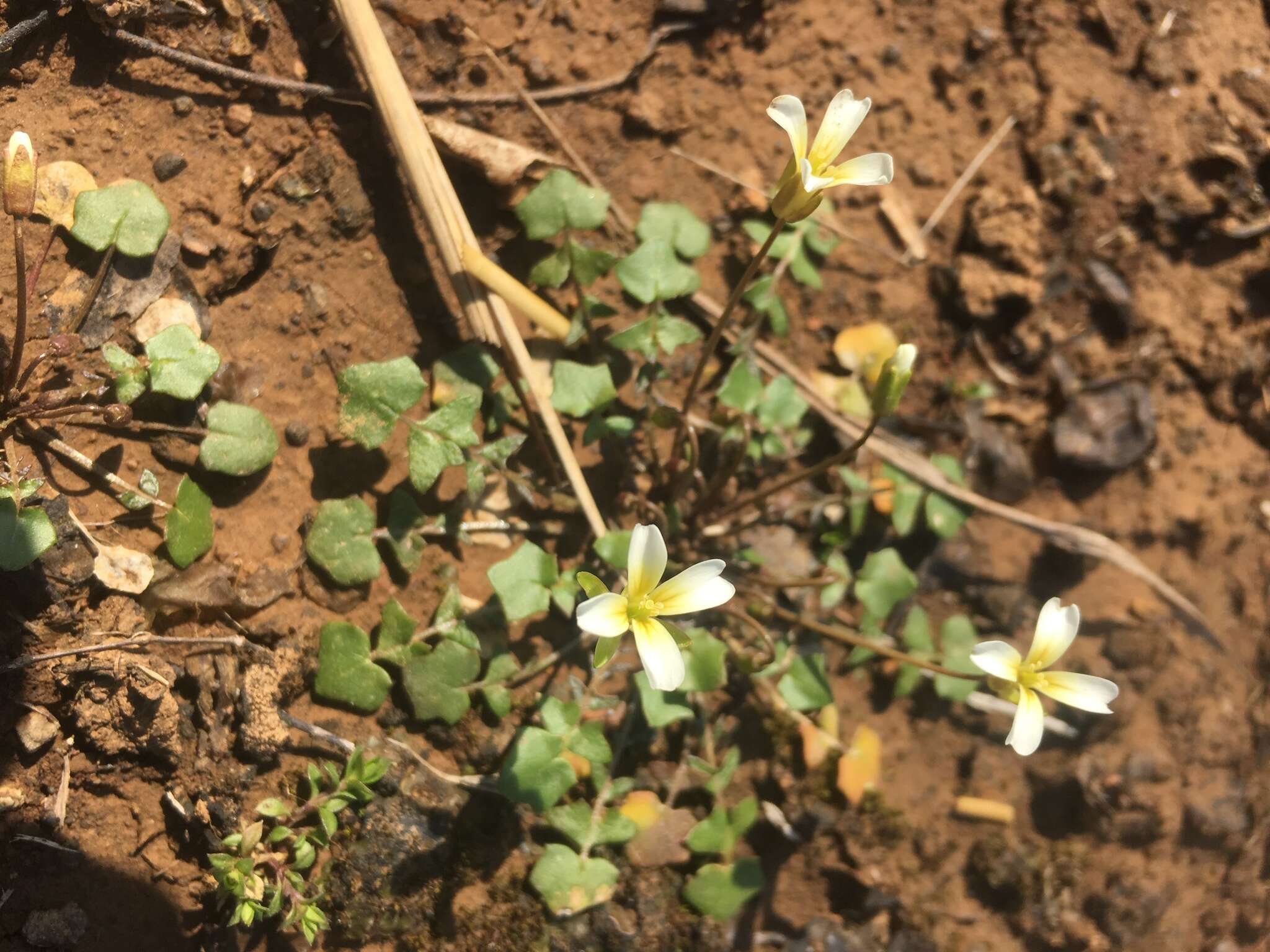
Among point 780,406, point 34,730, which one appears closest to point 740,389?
point 780,406

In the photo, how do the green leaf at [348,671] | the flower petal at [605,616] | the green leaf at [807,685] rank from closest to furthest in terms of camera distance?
the flower petal at [605,616] → the green leaf at [348,671] → the green leaf at [807,685]

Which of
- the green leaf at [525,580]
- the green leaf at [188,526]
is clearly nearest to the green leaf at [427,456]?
Answer: the green leaf at [525,580]

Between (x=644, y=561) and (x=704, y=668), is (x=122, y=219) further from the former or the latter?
(x=704, y=668)

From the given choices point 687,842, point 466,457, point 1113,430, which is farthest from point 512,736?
point 1113,430

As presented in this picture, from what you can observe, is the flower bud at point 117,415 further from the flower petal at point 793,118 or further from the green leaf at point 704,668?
the flower petal at point 793,118

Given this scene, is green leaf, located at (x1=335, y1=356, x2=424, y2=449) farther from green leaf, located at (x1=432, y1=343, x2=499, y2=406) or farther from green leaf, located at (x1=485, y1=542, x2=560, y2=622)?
green leaf, located at (x1=485, y1=542, x2=560, y2=622)

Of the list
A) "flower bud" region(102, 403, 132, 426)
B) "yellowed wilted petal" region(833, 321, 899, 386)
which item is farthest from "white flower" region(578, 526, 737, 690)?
"yellowed wilted petal" region(833, 321, 899, 386)
